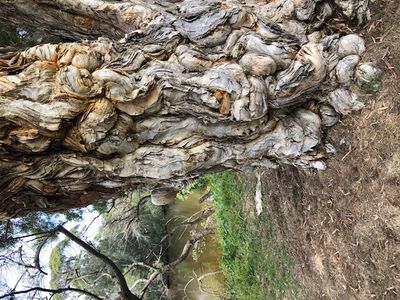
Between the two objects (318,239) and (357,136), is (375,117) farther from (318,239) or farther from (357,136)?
(318,239)

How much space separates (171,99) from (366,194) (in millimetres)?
1808

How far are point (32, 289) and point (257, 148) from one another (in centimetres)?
509

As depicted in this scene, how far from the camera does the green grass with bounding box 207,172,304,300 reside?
23.5 feet

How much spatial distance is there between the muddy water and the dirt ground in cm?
658

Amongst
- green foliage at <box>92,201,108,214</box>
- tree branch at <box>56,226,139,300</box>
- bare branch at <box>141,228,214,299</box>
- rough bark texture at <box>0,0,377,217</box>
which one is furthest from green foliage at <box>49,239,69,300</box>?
rough bark texture at <box>0,0,377,217</box>

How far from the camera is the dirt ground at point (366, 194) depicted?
371 centimetres

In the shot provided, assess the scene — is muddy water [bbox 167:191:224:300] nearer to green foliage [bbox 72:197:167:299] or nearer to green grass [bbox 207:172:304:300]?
green foliage [bbox 72:197:167:299]

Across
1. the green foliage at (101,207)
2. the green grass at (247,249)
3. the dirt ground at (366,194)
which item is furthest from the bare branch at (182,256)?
the dirt ground at (366,194)

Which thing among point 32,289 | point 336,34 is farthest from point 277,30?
point 32,289

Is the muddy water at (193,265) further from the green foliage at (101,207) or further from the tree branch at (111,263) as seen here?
the tree branch at (111,263)

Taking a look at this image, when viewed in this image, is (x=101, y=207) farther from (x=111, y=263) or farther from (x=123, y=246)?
(x=123, y=246)

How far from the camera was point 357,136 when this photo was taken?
4043 millimetres

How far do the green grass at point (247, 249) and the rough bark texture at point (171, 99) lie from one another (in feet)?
10.1

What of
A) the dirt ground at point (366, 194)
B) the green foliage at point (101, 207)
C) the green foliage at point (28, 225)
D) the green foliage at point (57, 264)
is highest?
the dirt ground at point (366, 194)
